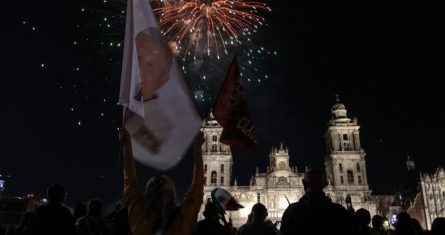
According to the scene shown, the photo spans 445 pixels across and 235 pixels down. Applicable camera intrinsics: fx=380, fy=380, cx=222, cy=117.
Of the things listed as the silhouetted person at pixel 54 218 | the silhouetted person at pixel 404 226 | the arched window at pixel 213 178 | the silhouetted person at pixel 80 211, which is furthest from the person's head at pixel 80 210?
the arched window at pixel 213 178

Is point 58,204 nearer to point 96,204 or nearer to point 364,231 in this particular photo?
point 96,204

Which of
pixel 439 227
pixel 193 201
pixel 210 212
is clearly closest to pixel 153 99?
pixel 193 201

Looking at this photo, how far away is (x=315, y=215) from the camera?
4.66 m

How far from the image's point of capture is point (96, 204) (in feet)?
19.0

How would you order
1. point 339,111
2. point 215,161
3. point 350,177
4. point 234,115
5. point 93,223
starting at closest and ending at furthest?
point 93,223
point 234,115
point 350,177
point 215,161
point 339,111

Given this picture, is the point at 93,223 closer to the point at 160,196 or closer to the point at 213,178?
the point at 160,196

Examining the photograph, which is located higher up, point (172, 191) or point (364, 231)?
point (172, 191)

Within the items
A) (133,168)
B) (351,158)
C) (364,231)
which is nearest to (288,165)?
(351,158)

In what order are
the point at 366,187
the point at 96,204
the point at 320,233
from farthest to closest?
the point at 366,187
the point at 96,204
the point at 320,233

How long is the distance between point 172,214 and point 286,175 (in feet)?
208

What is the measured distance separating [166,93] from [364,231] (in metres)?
5.19

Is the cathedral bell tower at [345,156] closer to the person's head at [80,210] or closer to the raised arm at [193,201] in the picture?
the person's head at [80,210]

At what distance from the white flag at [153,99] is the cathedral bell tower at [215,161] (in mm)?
61453

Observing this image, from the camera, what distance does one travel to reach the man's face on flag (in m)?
5.05
